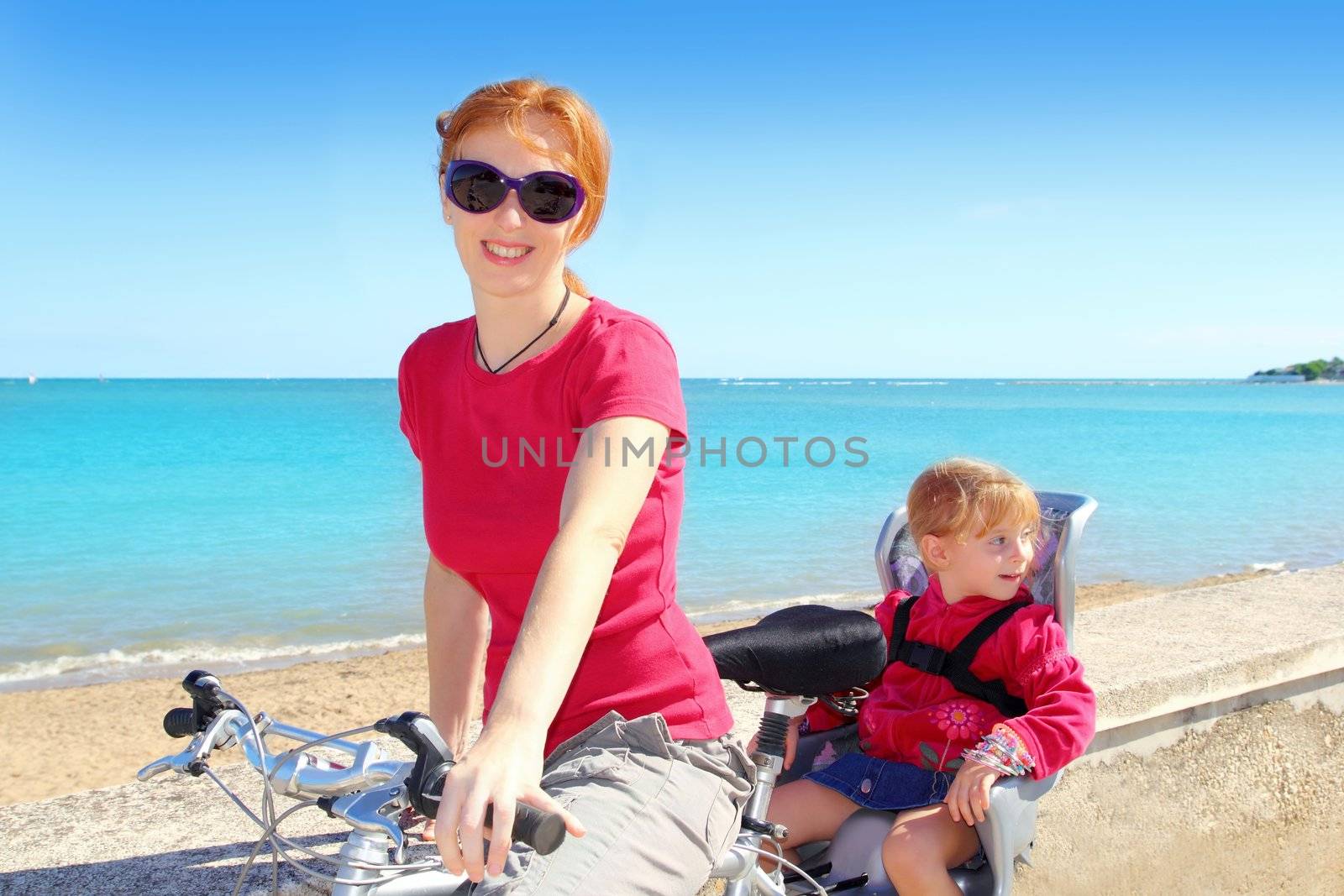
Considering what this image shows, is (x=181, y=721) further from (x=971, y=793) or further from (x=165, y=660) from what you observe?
(x=165, y=660)

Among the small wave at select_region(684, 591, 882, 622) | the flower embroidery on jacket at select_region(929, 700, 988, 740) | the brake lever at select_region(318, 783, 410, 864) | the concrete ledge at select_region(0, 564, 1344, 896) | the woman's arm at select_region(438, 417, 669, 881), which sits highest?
the woman's arm at select_region(438, 417, 669, 881)

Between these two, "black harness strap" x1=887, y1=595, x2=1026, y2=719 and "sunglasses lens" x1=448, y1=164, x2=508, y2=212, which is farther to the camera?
"black harness strap" x1=887, y1=595, x2=1026, y2=719

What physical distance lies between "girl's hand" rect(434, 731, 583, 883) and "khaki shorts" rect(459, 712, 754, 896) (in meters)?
0.23

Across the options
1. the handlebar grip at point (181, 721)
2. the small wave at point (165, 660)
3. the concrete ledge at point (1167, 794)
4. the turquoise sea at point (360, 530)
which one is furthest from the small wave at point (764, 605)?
the handlebar grip at point (181, 721)

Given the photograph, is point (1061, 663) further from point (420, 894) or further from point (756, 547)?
point (756, 547)

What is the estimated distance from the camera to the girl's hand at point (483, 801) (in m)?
1.05

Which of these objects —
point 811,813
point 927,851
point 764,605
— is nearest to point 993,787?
point 927,851

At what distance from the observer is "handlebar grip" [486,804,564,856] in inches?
41.6

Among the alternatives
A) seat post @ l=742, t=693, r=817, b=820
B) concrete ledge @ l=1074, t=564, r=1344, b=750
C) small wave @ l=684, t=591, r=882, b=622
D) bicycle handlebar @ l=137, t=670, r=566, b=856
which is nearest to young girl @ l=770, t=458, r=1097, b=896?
seat post @ l=742, t=693, r=817, b=820

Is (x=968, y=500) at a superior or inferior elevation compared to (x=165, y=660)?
superior

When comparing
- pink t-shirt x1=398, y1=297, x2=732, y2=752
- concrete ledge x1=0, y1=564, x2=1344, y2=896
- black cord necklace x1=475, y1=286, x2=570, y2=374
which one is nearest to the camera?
pink t-shirt x1=398, y1=297, x2=732, y2=752

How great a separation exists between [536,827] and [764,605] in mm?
9341

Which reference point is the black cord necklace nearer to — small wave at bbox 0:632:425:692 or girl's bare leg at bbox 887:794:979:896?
girl's bare leg at bbox 887:794:979:896

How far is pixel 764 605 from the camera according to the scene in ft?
33.7
